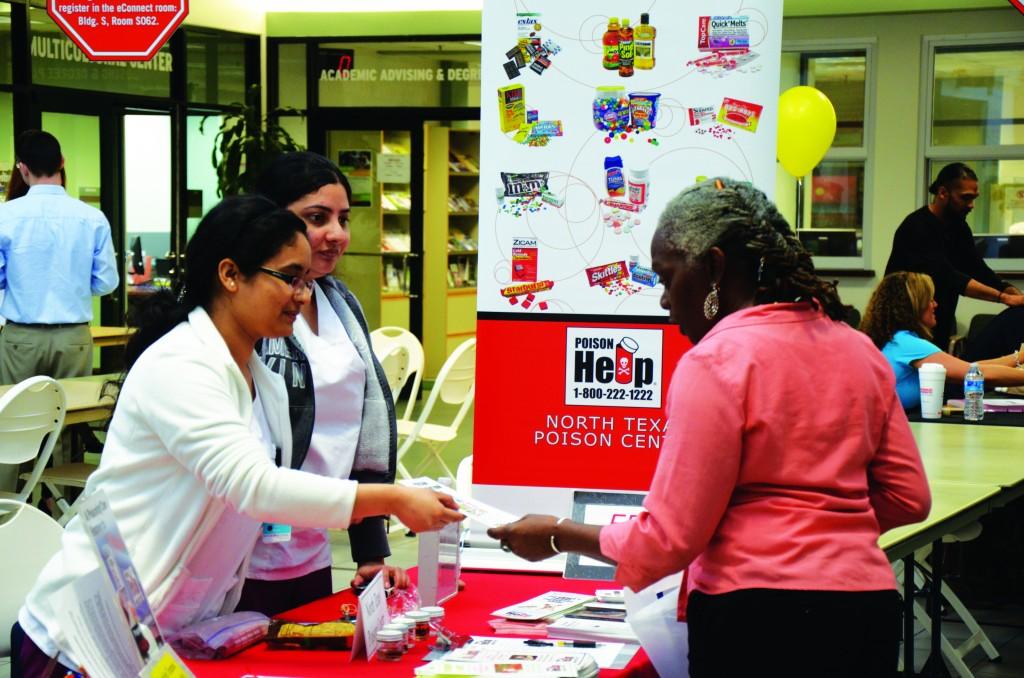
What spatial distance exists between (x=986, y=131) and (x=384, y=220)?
5.48 metres

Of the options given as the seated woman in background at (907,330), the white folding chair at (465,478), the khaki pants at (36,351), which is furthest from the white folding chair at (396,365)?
the white folding chair at (465,478)

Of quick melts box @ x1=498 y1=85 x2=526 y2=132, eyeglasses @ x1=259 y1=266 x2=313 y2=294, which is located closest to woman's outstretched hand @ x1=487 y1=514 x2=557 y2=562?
eyeglasses @ x1=259 y1=266 x2=313 y2=294

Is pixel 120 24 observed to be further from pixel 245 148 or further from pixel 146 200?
pixel 146 200

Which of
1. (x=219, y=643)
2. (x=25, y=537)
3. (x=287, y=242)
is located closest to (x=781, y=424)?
(x=287, y=242)

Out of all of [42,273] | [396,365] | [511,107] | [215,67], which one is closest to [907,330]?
[396,365]

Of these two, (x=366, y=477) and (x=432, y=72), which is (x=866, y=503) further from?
(x=432, y=72)

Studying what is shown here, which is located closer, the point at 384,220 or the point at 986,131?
the point at 986,131

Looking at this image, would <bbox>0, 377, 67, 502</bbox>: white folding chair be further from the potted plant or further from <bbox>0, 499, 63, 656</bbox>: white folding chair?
the potted plant

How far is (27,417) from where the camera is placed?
5.59 meters

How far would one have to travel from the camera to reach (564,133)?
353 centimetres

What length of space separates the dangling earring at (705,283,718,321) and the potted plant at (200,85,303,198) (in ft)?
30.6

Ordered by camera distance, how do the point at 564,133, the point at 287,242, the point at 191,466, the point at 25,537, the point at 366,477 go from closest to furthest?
the point at 191,466 < the point at 287,242 < the point at 366,477 < the point at 25,537 < the point at 564,133

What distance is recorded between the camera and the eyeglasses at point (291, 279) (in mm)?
2248

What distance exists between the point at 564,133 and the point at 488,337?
1.93 ft
